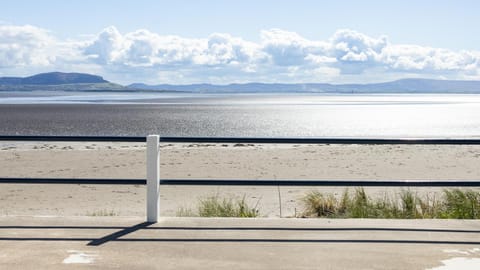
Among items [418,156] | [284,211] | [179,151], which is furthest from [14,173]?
[418,156]

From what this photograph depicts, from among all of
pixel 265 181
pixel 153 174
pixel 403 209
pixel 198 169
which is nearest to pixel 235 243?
pixel 265 181

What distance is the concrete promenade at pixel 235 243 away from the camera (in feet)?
18.1

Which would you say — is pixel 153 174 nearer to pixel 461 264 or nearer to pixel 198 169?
pixel 461 264

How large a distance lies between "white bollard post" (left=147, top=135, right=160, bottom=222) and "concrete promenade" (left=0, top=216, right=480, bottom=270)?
0.16 m

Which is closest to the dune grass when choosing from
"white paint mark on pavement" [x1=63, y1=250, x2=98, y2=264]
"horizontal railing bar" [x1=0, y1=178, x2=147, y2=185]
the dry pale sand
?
the dry pale sand

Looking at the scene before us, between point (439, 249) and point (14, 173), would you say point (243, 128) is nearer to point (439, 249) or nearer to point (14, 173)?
point (14, 173)

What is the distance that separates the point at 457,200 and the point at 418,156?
17402 millimetres

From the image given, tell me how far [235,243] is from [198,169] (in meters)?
16.3

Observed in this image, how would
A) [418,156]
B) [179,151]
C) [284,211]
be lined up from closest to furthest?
1. [284,211]
2. [418,156]
3. [179,151]

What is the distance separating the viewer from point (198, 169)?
73.4ft

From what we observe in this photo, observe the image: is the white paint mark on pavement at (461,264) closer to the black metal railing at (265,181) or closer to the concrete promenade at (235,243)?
the concrete promenade at (235,243)

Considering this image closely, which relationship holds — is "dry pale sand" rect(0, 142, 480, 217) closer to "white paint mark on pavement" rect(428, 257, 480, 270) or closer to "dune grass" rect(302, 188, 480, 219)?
"dune grass" rect(302, 188, 480, 219)

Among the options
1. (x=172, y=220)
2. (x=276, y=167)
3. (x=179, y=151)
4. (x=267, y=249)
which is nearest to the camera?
(x=267, y=249)

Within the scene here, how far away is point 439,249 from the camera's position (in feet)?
19.6
